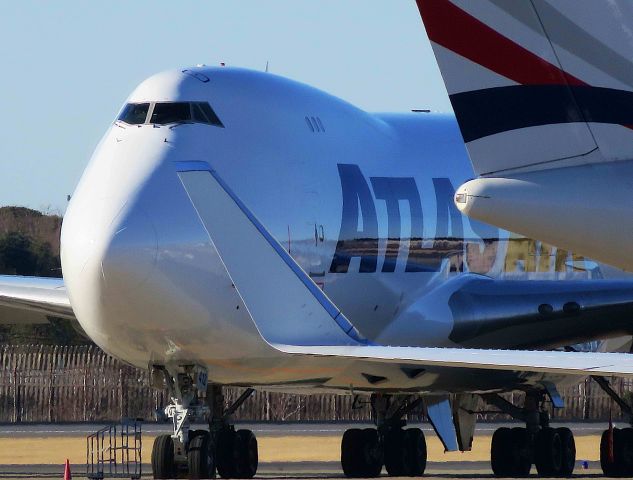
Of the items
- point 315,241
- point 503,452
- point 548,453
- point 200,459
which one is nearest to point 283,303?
point 200,459

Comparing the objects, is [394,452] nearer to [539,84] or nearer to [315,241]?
[315,241]

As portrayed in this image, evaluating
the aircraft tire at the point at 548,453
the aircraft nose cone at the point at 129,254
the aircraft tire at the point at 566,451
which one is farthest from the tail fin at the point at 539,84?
the aircraft tire at the point at 566,451

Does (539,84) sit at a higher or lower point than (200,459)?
higher

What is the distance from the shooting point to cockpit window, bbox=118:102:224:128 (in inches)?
968

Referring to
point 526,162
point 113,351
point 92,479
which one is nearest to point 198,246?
point 113,351

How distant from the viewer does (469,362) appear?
56.9ft

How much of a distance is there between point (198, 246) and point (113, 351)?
186 cm

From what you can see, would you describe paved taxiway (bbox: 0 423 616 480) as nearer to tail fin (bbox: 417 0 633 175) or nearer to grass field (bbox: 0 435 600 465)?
grass field (bbox: 0 435 600 465)

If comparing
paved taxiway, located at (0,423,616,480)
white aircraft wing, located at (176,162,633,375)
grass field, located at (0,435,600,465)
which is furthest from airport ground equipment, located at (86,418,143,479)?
white aircraft wing, located at (176,162,633,375)

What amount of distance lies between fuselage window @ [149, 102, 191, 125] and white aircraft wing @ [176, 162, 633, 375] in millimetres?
4300

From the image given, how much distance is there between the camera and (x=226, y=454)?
25953 millimetres

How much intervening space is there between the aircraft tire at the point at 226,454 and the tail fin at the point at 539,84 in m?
13.7

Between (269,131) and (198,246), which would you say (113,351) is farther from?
(269,131)

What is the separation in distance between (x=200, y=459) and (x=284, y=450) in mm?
14807
